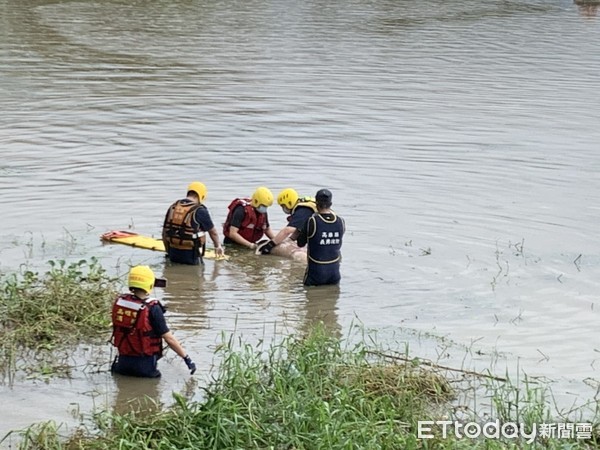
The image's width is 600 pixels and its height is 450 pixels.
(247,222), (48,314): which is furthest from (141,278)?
(247,222)

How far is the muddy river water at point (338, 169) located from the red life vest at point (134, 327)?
0.31m

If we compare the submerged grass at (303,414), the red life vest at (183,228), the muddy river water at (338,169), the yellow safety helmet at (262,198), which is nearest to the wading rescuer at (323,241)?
the muddy river water at (338,169)

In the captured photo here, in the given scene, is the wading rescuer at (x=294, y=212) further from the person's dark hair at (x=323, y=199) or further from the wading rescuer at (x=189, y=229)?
the wading rescuer at (x=189, y=229)

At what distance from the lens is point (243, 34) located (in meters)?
34.5

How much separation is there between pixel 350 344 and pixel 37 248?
4.70 meters

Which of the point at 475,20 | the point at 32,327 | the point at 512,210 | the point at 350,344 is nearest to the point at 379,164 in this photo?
the point at 512,210

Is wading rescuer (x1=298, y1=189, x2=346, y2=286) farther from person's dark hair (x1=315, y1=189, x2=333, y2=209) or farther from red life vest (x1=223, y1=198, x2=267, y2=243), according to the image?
red life vest (x1=223, y1=198, x2=267, y2=243)

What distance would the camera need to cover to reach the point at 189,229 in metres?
13.0

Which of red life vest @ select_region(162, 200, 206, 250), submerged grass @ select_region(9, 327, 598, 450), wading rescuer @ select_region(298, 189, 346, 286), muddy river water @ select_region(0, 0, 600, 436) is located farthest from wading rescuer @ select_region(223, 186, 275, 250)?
submerged grass @ select_region(9, 327, 598, 450)

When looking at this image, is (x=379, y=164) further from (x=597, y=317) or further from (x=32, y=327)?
(x=32, y=327)

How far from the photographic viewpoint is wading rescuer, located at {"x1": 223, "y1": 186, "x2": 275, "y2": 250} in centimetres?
1390

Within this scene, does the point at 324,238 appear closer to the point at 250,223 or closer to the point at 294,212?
the point at 294,212

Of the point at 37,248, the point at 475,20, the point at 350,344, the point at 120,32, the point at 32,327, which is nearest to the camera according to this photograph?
the point at 32,327

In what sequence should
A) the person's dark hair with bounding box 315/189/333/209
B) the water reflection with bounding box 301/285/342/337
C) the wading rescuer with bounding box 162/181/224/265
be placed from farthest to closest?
the wading rescuer with bounding box 162/181/224/265
the person's dark hair with bounding box 315/189/333/209
the water reflection with bounding box 301/285/342/337
